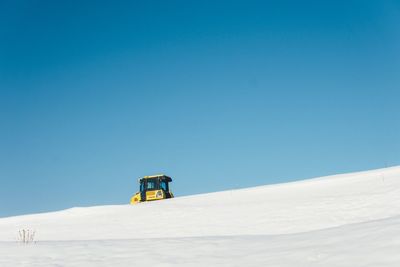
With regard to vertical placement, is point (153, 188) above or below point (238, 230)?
above

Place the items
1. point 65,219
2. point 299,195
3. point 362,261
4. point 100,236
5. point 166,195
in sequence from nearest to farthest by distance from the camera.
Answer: point 362,261
point 100,236
point 299,195
point 65,219
point 166,195

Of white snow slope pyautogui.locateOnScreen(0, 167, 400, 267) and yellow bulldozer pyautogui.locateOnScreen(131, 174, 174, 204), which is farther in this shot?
yellow bulldozer pyautogui.locateOnScreen(131, 174, 174, 204)

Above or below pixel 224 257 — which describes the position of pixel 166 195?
above

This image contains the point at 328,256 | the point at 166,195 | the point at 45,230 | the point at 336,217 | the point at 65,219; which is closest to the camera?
the point at 328,256

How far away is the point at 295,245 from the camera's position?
5246mm

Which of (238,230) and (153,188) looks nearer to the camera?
(238,230)

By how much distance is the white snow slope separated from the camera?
4727 mm

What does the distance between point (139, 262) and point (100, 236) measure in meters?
8.40

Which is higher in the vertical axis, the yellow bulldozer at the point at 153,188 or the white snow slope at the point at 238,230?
the yellow bulldozer at the point at 153,188

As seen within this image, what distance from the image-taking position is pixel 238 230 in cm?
1255

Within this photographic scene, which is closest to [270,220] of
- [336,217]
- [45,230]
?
[336,217]

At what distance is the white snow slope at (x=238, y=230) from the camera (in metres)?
4.73

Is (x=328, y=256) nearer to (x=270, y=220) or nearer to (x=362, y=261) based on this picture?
(x=362, y=261)

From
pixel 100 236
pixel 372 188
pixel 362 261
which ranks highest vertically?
pixel 372 188
